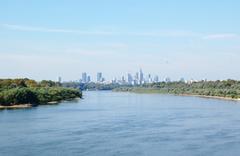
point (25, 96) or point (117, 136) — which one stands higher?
point (25, 96)

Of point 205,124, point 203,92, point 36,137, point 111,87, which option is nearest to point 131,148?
point 36,137

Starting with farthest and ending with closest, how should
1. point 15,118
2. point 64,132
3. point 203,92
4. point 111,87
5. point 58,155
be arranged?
point 111,87 → point 203,92 → point 15,118 → point 64,132 → point 58,155

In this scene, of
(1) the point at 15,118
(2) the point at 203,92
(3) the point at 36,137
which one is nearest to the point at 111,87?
(2) the point at 203,92

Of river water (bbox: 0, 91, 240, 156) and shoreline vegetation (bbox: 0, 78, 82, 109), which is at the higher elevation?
shoreline vegetation (bbox: 0, 78, 82, 109)

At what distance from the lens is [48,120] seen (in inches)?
1045

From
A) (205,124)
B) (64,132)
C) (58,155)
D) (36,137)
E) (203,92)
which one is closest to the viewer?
(58,155)

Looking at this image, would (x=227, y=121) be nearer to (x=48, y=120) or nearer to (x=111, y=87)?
(x=48, y=120)

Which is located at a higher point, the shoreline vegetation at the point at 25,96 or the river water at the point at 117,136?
the shoreline vegetation at the point at 25,96

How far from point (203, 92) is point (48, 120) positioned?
41.7 m

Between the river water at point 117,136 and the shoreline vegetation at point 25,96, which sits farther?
the shoreline vegetation at point 25,96

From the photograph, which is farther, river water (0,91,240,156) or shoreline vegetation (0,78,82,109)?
shoreline vegetation (0,78,82,109)

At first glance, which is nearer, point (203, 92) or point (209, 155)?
point (209, 155)

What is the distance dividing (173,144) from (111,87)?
4254 inches

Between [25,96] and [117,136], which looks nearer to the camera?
[117,136]
